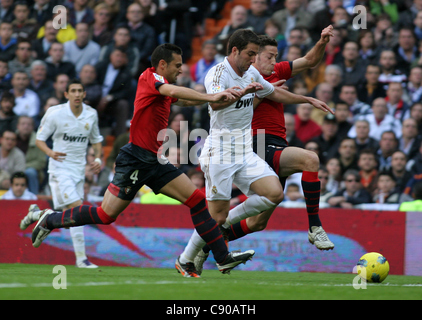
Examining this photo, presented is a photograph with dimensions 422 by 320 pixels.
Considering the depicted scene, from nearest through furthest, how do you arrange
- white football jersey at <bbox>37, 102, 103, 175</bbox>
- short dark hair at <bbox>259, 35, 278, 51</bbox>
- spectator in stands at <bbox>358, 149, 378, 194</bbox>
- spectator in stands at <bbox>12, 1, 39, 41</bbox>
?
short dark hair at <bbox>259, 35, 278, 51</bbox>, white football jersey at <bbox>37, 102, 103, 175</bbox>, spectator in stands at <bbox>358, 149, 378, 194</bbox>, spectator in stands at <bbox>12, 1, 39, 41</bbox>

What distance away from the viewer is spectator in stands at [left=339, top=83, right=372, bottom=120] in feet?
37.0

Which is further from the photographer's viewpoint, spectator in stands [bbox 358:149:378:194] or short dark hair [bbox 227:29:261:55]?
spectator in stands [bbox 358:149:378:194]

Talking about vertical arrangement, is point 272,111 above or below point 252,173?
above

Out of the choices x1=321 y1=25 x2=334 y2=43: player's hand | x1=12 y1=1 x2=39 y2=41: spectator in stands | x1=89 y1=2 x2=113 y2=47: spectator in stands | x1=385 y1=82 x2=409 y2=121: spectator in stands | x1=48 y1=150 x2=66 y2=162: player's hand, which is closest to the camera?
x1=321 y1=25 x2=334 y2=43: player's hand

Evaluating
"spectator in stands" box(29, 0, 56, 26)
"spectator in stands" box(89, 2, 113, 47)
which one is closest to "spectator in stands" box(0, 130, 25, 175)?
"spectator in stands" box(89, 2, 113, 47)

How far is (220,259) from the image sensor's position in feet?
21.4

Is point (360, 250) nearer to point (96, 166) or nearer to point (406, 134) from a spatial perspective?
point (406, 134)

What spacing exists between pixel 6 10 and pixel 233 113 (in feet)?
33.1

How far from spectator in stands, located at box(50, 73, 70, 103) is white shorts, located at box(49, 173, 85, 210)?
12.1ft

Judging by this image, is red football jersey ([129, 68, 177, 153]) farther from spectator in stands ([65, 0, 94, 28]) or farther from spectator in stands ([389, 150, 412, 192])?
spectator in stands ([65, 0, 94, 28])

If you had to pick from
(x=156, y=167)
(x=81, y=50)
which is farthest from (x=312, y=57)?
(x=81, y=50)

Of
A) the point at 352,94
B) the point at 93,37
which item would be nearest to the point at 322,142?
the point at 352,94

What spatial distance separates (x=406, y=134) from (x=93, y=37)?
6907mm

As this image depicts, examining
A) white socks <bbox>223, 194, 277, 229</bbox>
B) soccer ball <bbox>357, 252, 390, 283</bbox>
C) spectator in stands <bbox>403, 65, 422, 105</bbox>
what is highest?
spectator in stands <bbox>403, 65, 422, 105</bbox>
